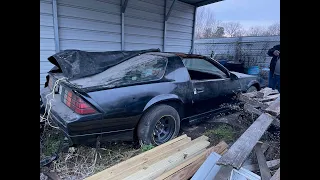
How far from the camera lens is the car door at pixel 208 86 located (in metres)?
3.78

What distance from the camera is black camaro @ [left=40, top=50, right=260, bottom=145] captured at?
2660 mm

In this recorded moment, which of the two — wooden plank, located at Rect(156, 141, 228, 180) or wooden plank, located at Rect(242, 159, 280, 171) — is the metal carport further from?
wooden plank, located at Rect(242, 159, 280, 171)

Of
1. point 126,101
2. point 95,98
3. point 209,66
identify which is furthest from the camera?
point 209,66

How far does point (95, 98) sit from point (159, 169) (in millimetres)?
1081

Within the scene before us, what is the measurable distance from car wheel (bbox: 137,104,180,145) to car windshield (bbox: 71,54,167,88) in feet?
1.53

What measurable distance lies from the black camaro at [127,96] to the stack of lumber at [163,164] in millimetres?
444

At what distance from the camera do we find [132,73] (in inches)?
131

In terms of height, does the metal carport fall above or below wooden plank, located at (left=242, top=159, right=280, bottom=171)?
above

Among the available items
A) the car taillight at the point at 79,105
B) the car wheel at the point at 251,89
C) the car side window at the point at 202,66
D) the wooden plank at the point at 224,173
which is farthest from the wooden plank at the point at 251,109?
the car taillight at the point at 79,105

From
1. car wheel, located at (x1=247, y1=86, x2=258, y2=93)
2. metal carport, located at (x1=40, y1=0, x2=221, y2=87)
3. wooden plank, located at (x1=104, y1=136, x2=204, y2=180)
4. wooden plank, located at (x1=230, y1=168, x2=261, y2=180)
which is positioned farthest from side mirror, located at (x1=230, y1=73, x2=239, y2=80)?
metal carport, located at (x1=40, y1=0, x2=221, y2=87)
